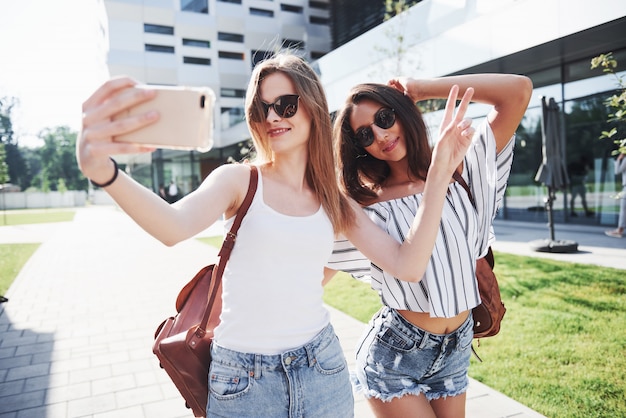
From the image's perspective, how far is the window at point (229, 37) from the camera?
3803cm

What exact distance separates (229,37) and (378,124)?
3993 cm

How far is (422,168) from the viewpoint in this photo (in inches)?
80.1

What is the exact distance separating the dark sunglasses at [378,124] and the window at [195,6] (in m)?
39.7

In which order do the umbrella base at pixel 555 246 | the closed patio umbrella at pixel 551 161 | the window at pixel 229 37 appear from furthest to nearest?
the window at pixel 229 37 → the closed patio umbrella at pixel 551 161 → the umbrella base at pixel 555 246

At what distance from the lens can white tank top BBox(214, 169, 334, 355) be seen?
57.7 inches

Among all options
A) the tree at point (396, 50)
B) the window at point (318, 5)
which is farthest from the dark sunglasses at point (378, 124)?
the window at point (318, 5)

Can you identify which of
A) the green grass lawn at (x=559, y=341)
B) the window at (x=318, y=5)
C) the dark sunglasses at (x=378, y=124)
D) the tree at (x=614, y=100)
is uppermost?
the window at (x=318, y=5)

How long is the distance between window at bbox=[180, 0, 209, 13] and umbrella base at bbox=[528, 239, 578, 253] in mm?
35747

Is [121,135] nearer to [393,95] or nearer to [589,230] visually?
[393,95]

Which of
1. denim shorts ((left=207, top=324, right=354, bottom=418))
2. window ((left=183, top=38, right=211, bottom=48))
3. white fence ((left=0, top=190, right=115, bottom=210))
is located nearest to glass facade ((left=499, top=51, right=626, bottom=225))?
denim shorts ((left=207, top=324, right=354, bottom=418))

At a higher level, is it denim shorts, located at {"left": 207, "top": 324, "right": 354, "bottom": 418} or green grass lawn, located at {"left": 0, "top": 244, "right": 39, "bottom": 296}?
denim shorts, located at {"left": 207, "top": 324, "right": 354, "bottom": 418}

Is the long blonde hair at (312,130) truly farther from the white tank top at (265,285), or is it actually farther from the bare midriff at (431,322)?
the bare midriff at (431,322)

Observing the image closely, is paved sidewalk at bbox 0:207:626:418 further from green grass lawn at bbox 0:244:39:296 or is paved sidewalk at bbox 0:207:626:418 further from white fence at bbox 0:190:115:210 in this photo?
white fence at bbox 0:190:115:210

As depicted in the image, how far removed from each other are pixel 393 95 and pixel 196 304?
124 cm
